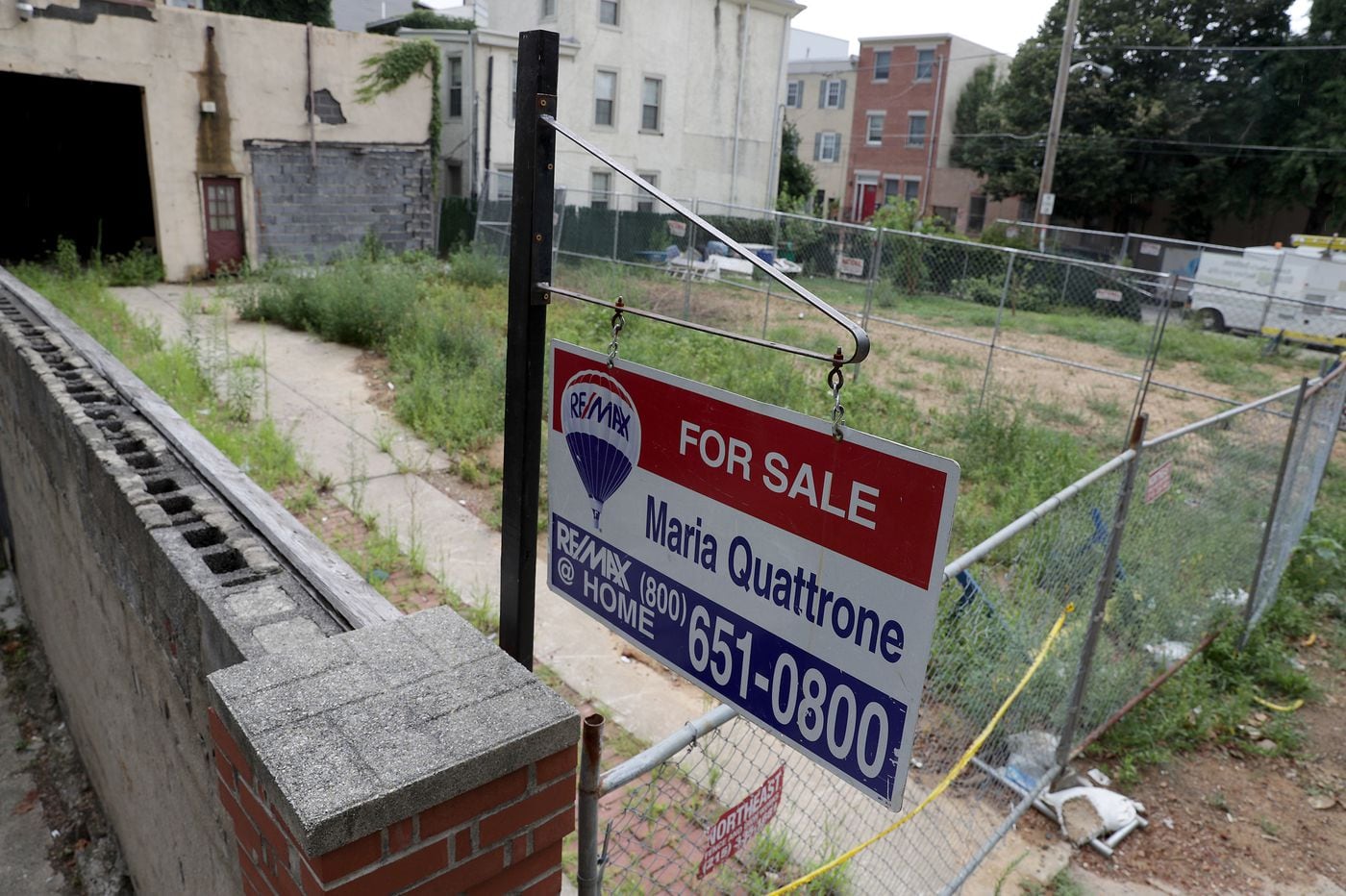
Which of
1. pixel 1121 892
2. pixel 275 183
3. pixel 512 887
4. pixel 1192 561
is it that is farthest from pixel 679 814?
pixel 275 183

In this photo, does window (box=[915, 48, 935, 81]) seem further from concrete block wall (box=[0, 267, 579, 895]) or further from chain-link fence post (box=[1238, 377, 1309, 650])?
concrete block wall (box=[0, 267, 579, 895])

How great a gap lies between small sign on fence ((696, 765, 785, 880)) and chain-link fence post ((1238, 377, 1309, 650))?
5.14 metres

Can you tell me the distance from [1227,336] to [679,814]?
65.1 feet

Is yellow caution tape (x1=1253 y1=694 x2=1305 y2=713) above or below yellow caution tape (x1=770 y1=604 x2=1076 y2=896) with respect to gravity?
below

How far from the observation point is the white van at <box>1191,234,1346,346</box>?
1827 cm

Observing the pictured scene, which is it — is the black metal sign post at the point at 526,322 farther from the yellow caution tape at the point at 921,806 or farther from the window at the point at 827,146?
the window at the point at 827,146

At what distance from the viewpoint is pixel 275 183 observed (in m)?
18.3

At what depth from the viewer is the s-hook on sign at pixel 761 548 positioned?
5.60 ft

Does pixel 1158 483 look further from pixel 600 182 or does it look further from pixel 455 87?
pixel 600 182

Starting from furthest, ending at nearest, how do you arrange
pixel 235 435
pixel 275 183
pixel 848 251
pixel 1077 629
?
pixel 848 251 → pixel 275 183 → pixel 235 435 → pixel 1077 629

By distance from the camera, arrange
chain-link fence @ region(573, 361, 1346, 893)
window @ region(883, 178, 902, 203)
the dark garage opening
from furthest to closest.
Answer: window @ region(883, 178, 902, 203) → the dark garage opening → chain-link fence @ region(573, 361, 1346, 893)


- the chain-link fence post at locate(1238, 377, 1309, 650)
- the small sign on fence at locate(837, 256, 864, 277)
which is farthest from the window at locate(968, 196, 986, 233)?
the chain-link fence post at locate(1238, 377, 1309, 650)

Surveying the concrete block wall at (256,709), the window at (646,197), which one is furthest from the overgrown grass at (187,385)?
the window at (646,197)

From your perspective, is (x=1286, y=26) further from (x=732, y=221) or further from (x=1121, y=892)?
(x=1121, y=892)
